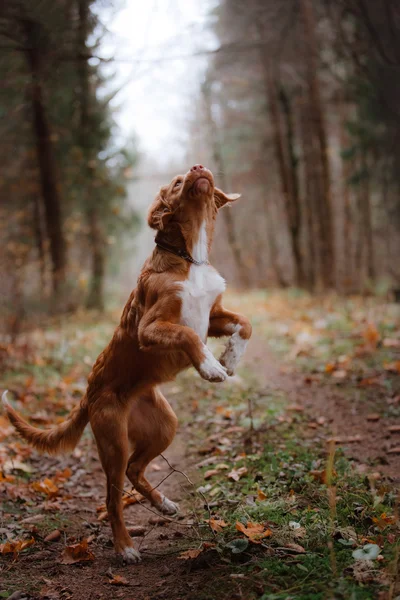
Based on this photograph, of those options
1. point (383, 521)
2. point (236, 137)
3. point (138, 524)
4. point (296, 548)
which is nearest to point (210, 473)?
point (138, 524)

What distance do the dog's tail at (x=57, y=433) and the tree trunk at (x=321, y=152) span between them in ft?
36.3

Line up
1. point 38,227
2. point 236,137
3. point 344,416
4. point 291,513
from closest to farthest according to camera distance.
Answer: point 291,513
point 344,416
point 38,227
point 236,137

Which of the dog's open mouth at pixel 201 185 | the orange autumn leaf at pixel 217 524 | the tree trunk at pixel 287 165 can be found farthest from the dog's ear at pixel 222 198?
the tree trunk at pixel 287 165

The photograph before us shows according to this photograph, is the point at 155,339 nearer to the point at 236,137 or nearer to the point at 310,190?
the point at 310,190

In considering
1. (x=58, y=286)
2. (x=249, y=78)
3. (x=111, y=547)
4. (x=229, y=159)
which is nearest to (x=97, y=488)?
(x=111, y=547)

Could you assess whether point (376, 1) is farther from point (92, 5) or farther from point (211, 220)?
point (211, 220)

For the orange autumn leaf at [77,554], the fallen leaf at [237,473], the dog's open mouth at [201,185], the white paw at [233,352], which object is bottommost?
the orange autumn leaf at [77,554]

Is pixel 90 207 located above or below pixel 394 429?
above

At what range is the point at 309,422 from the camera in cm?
564

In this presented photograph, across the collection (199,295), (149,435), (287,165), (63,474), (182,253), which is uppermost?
(287,165)

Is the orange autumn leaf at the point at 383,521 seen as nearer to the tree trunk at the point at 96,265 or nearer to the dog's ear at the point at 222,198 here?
the dog's ear at the point at 222,198

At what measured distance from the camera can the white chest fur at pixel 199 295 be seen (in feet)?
12.0

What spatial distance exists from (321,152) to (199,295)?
36.6ft

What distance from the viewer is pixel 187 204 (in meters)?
3.75
